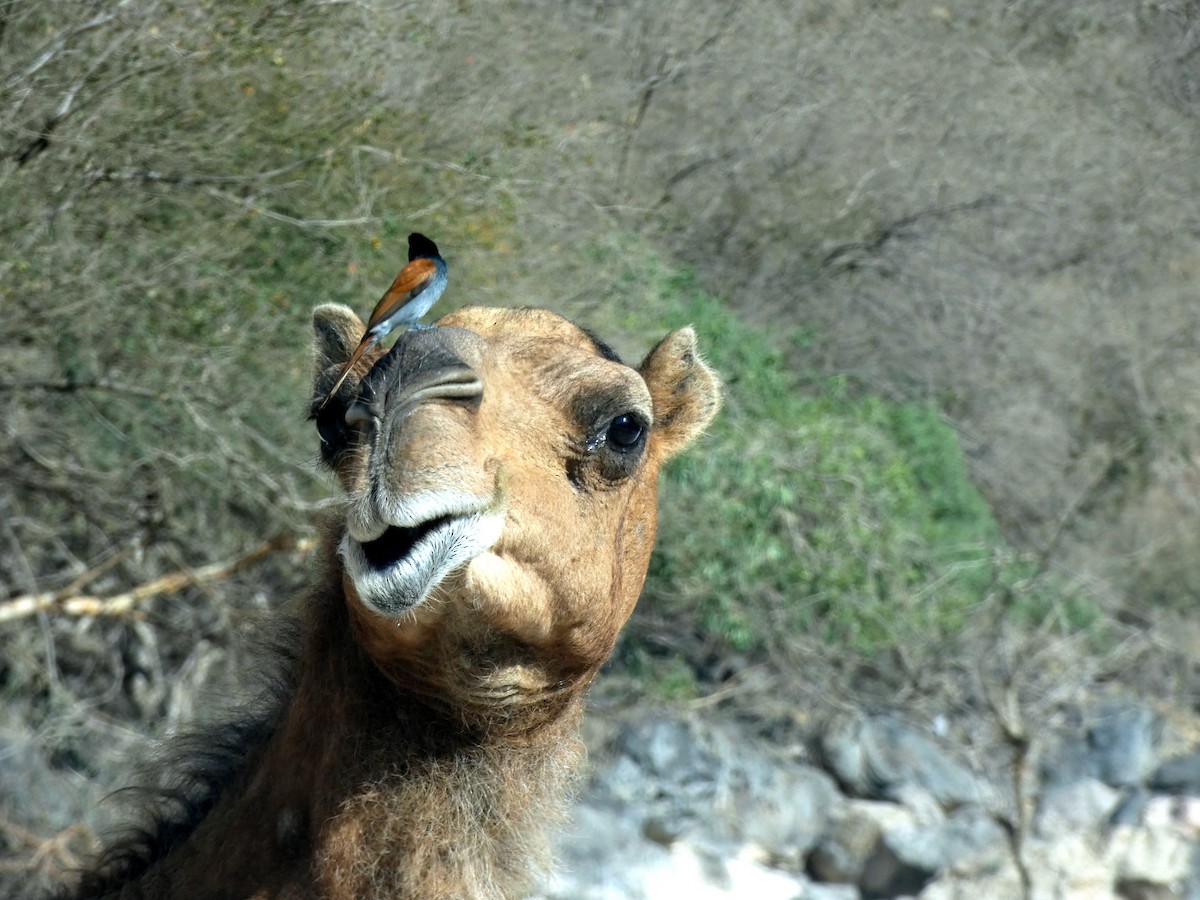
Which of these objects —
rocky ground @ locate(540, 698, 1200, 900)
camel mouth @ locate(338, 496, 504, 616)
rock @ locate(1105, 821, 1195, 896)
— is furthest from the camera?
rock @ locate(1105, 821, 1195, 896)

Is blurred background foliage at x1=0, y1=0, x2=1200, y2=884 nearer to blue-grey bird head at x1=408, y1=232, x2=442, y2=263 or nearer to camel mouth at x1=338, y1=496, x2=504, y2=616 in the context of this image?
blue-grey bird head at x1=408, y1=232, x2=442, y2=263

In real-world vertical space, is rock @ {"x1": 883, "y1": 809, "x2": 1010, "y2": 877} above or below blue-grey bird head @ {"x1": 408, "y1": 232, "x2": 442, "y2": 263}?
below

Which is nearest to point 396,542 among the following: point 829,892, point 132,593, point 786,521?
point 132,593

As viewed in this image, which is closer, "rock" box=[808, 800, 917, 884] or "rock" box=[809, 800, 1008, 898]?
"rock" box=[809, 800, 1008, 898]

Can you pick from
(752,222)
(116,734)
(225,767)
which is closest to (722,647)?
(752,222)

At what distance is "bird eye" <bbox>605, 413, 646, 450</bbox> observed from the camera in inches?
106

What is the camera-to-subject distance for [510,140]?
704 cm

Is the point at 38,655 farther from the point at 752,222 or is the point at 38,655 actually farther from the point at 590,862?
the point at 752,222

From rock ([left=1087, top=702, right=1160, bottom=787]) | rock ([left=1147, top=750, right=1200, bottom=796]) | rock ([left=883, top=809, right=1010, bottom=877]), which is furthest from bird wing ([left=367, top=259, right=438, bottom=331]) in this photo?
rock ([left=1147, top=750, right=1200, bottom=796])

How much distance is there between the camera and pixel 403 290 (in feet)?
8.31

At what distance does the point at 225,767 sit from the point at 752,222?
8.49m

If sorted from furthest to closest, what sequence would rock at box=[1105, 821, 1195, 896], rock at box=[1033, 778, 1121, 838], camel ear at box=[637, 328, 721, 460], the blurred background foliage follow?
rock at box=[1033, 778, 1121, 838]
rock at box=[1105, 821, 1195, 896]
the blurred background foliage
camel ear at box=[637, 328, 721, 460]

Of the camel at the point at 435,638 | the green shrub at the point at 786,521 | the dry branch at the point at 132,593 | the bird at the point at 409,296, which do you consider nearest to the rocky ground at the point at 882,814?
the green shrub at the point at 786,521

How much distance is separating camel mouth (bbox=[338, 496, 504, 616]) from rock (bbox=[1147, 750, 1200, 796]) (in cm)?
1165
